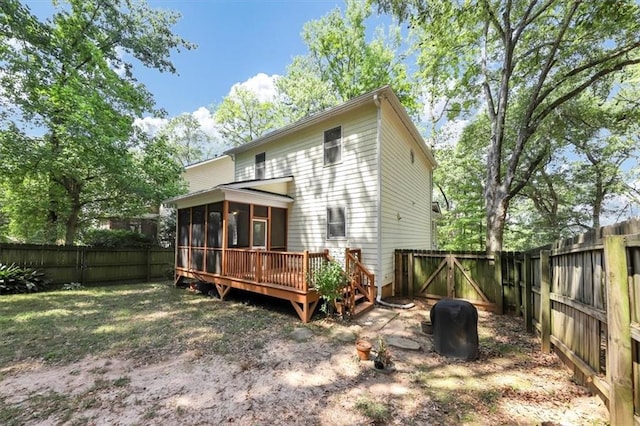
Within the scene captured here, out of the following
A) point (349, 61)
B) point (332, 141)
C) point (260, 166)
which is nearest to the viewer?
point (332, 141)

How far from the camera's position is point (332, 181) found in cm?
911

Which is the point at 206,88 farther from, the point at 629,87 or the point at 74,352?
the point at 629,87

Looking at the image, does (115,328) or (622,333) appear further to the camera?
(115,328)

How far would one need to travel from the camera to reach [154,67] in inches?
542

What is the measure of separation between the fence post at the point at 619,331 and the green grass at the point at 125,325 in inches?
181

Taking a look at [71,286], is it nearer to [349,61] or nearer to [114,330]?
[114,330]

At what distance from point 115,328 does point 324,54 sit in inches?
801

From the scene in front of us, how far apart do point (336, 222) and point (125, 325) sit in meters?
6.06

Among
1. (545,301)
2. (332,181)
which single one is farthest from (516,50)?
(545,301)

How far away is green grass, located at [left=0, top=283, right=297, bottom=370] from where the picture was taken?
474cm

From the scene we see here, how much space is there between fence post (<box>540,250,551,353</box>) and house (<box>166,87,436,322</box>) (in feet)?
11.7

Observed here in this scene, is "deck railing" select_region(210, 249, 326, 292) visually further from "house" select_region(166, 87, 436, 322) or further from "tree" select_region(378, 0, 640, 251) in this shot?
"tree" select_region(378, 0, 640, 251)

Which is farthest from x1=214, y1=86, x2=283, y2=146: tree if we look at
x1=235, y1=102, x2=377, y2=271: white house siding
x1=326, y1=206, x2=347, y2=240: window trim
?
x1=326, y1=206, x2=347, y2=240: window trim

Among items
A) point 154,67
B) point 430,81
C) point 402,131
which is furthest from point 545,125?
point 154,67
